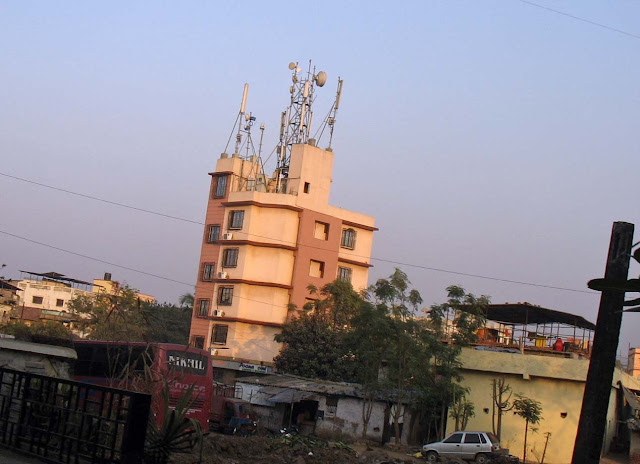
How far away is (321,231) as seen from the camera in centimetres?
6181

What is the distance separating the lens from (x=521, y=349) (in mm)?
37469

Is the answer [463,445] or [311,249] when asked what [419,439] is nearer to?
[463,445]

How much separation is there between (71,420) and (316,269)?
50046mm

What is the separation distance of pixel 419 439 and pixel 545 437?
20.3 feet

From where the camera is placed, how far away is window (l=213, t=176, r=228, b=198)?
62.3 m

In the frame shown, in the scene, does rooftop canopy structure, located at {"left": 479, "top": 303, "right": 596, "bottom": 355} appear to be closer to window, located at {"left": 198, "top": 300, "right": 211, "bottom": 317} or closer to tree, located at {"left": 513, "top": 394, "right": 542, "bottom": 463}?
tree, located at {"left": 513, "top": 394, "right": 542, "bottom": 463}

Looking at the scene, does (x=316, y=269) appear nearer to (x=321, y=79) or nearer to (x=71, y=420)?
(x=321, y=79)

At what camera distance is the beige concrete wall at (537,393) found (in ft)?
111

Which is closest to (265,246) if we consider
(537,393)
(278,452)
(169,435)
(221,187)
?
(221,187)

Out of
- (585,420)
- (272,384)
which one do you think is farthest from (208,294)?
(585,420)

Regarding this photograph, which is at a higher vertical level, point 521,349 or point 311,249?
point 311,249

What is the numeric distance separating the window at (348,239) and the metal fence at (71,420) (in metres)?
50.9

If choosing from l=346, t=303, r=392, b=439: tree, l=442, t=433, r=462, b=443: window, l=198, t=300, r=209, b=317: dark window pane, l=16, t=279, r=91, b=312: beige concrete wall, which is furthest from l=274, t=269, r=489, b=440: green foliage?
l=16, t=279, r=91, b=312: beige concrete wall

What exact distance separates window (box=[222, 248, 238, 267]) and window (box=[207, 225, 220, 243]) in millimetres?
1569
